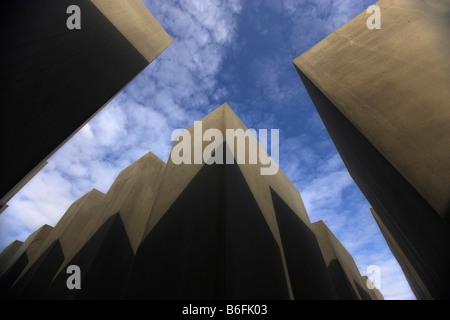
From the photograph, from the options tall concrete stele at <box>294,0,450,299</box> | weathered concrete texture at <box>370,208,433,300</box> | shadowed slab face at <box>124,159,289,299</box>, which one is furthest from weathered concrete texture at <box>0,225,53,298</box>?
weathered concrete texture at <box>370,208,433,300</box>

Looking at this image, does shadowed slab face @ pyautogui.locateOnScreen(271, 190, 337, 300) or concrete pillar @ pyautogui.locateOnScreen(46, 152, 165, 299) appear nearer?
shadowed slab face @ pyautogui.locateOnScreen(271, 190, 337, 300)

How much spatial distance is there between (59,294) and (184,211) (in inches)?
232

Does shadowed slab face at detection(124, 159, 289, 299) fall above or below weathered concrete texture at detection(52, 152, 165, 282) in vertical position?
below

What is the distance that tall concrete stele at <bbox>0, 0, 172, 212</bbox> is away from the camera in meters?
3.27

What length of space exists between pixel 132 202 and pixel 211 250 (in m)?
6.15

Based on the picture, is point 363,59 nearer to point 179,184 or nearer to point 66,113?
point 179,184

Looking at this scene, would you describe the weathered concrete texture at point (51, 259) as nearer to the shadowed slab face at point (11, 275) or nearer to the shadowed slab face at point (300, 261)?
the shadowed slab face at point (11, 275)

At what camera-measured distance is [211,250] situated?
10.6ft

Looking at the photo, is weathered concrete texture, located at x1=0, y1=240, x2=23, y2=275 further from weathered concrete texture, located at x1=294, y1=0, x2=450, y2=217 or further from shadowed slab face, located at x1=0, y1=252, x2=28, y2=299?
weathered concrete texture, located at x1=294, y1=0, x2=450, y2=217

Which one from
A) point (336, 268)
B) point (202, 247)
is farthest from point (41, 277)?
point (336, 268)

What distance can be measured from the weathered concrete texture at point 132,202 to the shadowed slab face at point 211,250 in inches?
170

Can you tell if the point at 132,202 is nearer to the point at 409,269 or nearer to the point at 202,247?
the point at 202,247

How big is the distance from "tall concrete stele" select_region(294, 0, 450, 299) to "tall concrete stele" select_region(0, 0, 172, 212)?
554 centimetres
